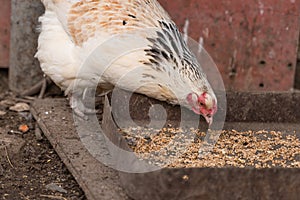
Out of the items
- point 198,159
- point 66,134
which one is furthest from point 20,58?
point 198,159

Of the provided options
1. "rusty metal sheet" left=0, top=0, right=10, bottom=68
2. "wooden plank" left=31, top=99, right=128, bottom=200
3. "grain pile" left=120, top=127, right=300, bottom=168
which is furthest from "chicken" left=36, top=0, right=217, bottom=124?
"rusty metal sheet" left=0, top=0, right=10, bottom=68

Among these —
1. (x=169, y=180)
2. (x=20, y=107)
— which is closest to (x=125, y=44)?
(x=169, y=180)

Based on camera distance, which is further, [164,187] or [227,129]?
[227,129]

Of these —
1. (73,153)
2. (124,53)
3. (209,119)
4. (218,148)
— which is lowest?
(73,153)

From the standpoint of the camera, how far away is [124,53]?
3604 millimetres

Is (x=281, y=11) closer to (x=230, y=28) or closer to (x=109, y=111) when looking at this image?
(x=230, y=28)

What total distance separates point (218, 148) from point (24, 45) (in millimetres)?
1832

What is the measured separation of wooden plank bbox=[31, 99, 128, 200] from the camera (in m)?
3.21

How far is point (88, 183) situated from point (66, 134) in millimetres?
743

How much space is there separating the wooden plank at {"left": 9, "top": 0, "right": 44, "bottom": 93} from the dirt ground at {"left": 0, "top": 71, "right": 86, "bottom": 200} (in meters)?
0.34

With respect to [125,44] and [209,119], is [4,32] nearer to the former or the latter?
[125,44]

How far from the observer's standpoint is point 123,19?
12.2 feet

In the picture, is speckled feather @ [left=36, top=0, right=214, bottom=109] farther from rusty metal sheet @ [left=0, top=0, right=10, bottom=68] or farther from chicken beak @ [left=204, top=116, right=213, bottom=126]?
rusty metal sheet @ [left=0, top=0, right=10, bottom=68]

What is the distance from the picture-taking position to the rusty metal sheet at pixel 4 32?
475 centimetres
